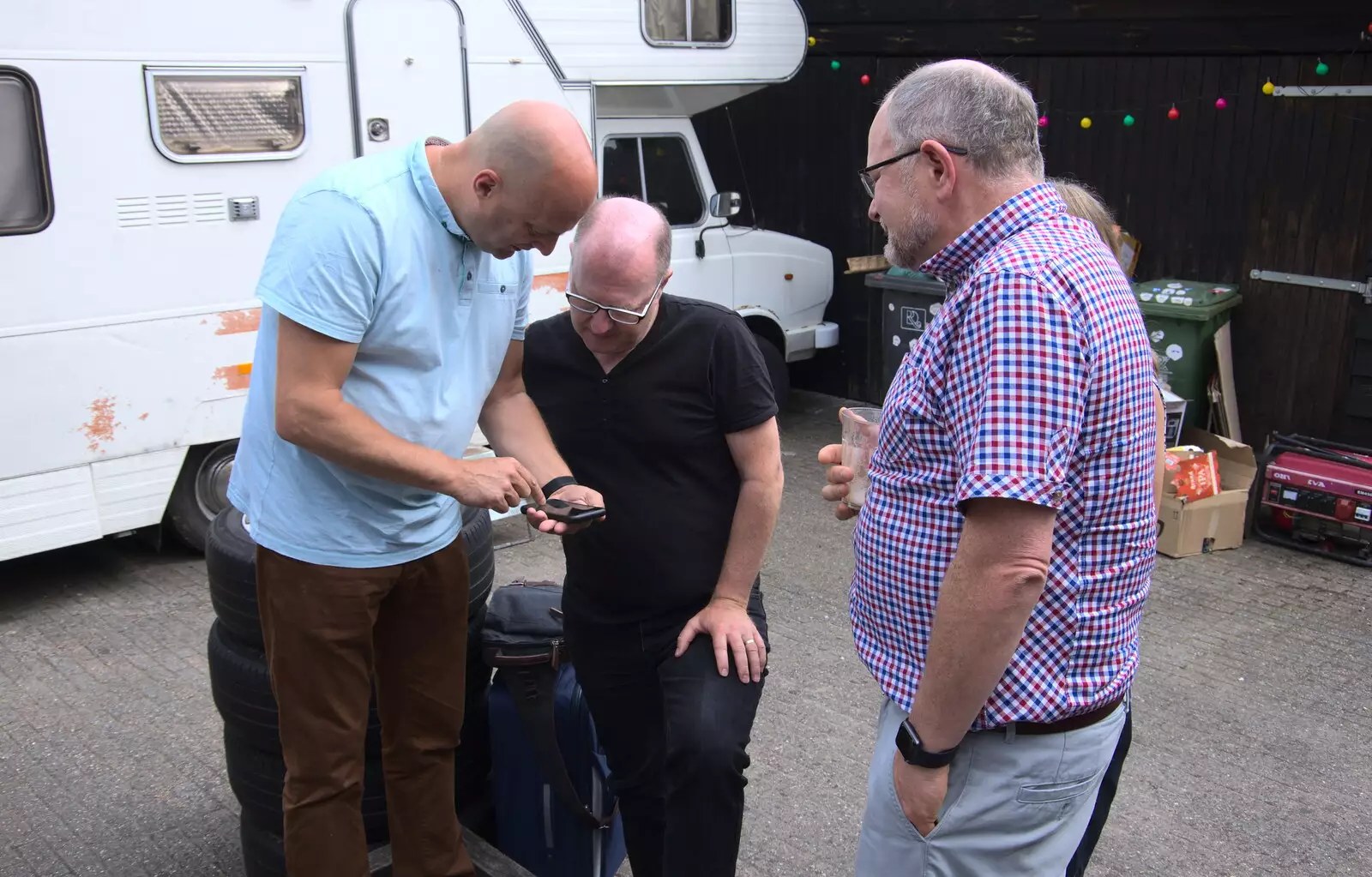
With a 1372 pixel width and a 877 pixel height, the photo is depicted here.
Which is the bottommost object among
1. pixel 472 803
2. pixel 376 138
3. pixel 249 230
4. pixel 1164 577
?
pixel 1164 577

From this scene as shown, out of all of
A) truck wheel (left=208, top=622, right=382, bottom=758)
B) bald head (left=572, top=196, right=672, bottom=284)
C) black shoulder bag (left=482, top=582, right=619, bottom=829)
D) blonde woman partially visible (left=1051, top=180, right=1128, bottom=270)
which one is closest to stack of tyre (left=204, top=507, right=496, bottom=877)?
truck wheel (left=208, top=622, right=382, bottom=758)

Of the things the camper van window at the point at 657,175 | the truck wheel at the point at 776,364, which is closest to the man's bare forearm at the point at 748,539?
the camper van window at the point at 657,175

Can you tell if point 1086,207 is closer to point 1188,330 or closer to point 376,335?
point 376,335

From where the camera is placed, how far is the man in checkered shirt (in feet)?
5.61

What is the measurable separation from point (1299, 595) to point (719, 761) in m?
4.28

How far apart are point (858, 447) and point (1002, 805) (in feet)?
2.42

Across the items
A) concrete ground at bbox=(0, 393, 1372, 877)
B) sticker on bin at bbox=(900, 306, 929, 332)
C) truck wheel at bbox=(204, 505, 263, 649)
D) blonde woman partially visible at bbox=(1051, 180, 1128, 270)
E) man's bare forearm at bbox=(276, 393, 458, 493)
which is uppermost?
blonde woman partially visible at bbox=(1051, 180, 1128, 270)

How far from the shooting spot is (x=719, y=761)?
2545 millimetres

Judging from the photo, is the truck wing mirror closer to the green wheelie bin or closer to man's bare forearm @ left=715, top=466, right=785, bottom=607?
the green wheelie bin

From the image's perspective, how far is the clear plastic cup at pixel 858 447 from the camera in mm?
2276

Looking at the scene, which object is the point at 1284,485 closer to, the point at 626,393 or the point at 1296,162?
the point at 1296,162

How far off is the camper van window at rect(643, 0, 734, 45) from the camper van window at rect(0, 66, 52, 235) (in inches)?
134

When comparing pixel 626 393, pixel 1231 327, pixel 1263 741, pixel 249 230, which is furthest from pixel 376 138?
pixel 1231 327

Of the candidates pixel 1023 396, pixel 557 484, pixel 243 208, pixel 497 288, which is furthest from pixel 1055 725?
pixel 243 208
